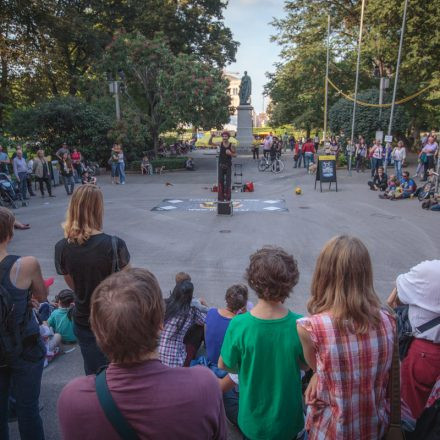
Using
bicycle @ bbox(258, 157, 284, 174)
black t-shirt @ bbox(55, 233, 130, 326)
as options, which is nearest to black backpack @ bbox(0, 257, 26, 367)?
black t-shirt @ bbox(55, 233, 130, 326)

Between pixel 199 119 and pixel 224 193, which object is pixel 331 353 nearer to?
pixel 224 193

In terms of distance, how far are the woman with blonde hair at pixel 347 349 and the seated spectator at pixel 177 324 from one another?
1625mm

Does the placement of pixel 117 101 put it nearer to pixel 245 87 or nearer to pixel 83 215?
pixel 245 87

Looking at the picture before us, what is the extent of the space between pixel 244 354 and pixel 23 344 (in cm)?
136

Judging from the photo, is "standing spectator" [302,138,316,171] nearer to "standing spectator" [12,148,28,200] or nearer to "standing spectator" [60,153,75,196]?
"standing spectator" [60,153,75,196]

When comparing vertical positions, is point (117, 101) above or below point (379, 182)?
above

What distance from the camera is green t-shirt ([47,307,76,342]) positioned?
4.76 meters

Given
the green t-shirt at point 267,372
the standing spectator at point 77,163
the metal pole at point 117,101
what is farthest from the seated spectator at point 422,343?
the metal pole at point 117,101

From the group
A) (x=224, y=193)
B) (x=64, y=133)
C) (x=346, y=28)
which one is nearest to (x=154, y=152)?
(x=64, y=133)

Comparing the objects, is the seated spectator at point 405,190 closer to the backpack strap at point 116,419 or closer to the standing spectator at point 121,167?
the standing spectator at point 121,167

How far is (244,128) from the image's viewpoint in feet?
112

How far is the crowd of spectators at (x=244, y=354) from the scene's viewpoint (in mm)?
1420

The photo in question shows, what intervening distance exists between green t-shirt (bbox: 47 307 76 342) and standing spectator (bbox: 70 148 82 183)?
14658 millimetres

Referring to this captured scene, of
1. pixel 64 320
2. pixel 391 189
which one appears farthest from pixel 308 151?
pixel 64 320
